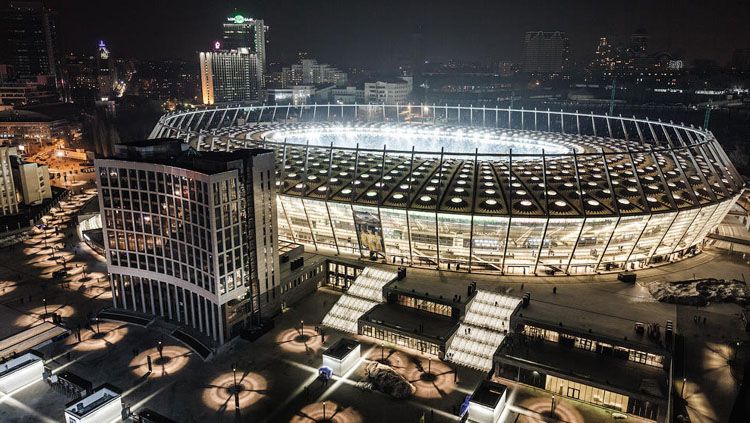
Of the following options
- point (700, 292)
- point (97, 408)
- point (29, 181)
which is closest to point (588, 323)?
point (700, 292)

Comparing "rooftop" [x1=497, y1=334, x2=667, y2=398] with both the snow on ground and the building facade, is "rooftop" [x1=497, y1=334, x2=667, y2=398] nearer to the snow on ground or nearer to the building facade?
the snow on ground

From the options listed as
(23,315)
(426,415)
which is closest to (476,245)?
(426,415)

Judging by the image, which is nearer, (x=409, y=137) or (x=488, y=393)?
(x=488, y=393)

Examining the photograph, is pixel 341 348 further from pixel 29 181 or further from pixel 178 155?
pixel 29 181

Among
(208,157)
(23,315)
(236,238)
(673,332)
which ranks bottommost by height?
(23,315)

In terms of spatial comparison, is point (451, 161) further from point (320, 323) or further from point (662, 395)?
point (662, 395)

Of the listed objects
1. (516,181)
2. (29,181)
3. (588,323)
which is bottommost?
(588,323)

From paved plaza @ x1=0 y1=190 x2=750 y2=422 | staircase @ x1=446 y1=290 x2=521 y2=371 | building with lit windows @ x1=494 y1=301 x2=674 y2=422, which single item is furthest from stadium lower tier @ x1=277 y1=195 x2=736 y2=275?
building with lit windows @ x1=494 y1=301 x2=674 y2=422
